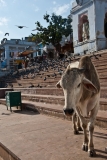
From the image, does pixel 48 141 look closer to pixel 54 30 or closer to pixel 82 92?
pixel 82 92

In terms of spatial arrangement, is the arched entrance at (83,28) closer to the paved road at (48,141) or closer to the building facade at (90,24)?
the building facade at (90,24)

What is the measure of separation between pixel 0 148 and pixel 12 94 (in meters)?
3.81

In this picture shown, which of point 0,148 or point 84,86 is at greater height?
point 84,86

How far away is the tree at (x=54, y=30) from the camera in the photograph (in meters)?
27.0

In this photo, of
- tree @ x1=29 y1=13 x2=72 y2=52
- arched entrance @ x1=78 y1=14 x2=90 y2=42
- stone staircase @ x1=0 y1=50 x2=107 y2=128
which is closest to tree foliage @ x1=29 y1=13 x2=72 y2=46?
tree @ x1=29 y1=13 x2=72 y2=52

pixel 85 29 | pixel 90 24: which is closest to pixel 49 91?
pixel 90 24

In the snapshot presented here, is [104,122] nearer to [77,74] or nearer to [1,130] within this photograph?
[77,74]

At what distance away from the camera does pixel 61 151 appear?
3.05 m

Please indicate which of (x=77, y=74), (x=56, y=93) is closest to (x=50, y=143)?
(x=77, y=74)

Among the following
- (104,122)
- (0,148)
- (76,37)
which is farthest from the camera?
(76,37)

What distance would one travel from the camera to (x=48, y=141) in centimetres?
358

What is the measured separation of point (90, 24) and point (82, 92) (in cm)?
1576

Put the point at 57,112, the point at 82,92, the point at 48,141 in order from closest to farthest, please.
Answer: the point at 82,92 → the point at 48,141 → the point at 57,112

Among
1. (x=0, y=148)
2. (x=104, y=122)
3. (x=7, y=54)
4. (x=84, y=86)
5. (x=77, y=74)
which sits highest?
(x=7, y=54)
